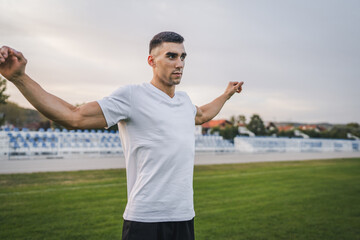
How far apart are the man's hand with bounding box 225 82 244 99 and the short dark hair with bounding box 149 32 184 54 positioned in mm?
1100

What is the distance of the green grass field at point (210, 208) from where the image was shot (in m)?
5.39

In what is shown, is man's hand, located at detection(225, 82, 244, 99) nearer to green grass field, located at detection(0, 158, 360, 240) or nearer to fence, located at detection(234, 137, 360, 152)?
green grass field, located at detection(0, 158, 360, 240)

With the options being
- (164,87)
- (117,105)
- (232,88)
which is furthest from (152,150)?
(232,88)

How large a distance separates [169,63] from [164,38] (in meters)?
0.18

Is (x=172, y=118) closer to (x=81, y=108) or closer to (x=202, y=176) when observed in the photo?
(x=81, y=108)

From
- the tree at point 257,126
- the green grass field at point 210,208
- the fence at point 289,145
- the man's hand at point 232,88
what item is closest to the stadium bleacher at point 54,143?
the green grass field at point 210,208

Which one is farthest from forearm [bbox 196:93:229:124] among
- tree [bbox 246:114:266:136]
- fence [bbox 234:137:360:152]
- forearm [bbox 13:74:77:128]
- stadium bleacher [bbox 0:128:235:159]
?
tree [bbox 246:114:266:136]

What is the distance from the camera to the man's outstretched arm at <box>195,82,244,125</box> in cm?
282

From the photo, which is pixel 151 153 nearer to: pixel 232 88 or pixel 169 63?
pixel 169 63

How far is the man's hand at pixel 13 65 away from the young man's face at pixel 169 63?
0.90 m

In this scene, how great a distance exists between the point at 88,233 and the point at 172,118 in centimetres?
392

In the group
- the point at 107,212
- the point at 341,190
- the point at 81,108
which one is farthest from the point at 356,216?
the point at 81,108

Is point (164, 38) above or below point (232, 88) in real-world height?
above

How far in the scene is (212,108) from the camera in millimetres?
3037
